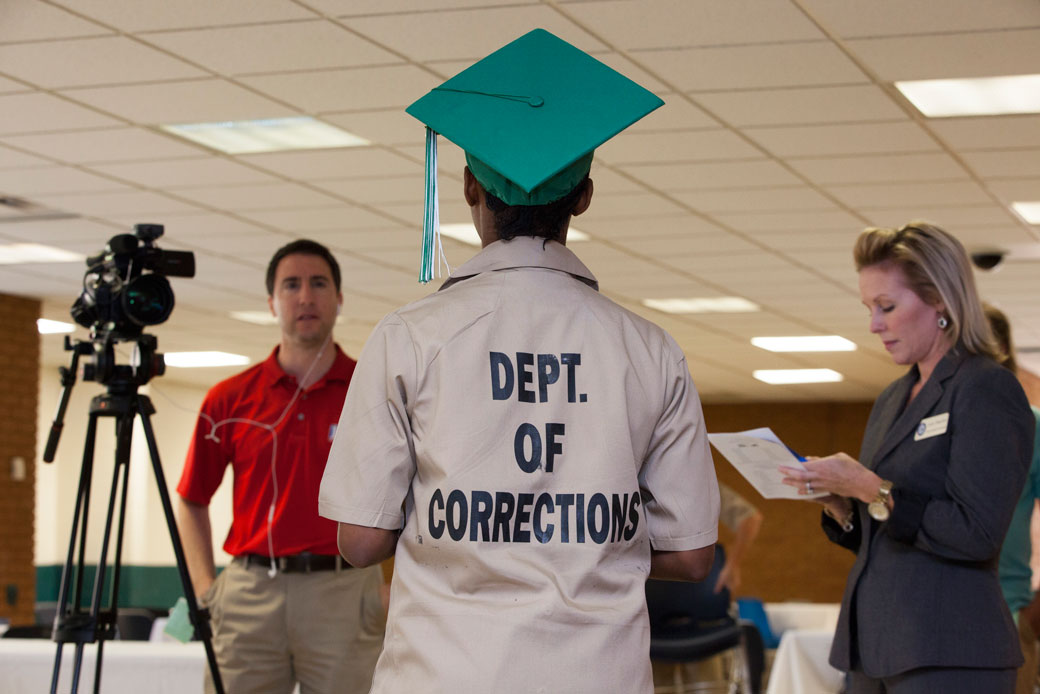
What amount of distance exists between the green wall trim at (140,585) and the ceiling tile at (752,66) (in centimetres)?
1157

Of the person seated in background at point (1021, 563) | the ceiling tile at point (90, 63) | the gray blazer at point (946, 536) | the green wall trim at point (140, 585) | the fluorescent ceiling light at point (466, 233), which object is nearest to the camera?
the gray blazer at point (946, 536)

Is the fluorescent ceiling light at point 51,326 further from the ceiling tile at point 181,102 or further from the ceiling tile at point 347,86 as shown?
the ceiling tile at point 347,86

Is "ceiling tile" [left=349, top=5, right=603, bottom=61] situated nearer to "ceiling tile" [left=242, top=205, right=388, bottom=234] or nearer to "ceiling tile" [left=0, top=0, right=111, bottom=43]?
"ceiling tile" [left=0, top=0, right=111, bottom=43]

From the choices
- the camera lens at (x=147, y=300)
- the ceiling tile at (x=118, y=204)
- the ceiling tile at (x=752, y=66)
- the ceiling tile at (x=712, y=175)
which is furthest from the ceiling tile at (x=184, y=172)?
the camera lens at (x=147, y=300)

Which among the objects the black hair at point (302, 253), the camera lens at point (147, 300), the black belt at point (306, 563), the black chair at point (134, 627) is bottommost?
the black chair at point (134, 627)

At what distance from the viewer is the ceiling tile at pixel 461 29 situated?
164 inches

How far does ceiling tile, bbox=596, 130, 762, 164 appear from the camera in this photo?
549 centimetres

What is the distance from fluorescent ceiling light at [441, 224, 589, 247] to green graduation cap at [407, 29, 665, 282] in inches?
215

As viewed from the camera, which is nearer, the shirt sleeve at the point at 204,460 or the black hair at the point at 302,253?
the shirt sleeve at the point at 204,460

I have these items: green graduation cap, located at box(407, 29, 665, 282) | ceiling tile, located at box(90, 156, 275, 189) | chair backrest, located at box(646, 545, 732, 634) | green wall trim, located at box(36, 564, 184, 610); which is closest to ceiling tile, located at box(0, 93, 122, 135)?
ceiling tile, located at box(90, 156, 275, 189)

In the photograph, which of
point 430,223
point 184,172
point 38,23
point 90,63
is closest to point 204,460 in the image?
point 430,223

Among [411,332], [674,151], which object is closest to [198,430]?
[411,332]

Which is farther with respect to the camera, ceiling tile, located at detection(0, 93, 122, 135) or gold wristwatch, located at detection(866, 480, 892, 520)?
ceiling tile, located at detection(0, 93, 122, 135)

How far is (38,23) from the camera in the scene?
428 centimetres
